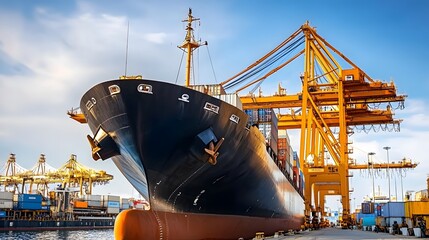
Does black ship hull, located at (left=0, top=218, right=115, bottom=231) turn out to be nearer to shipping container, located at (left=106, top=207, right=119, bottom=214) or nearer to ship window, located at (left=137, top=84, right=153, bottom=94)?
shipping container, located at (left=106, top=207, right=119, bottom=214)

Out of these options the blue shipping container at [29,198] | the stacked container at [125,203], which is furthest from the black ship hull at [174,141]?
the stacked container at [125,203]

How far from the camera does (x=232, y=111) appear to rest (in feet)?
45.8

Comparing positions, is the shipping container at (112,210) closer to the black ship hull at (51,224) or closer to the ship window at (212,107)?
the black ship hull at (51,224)

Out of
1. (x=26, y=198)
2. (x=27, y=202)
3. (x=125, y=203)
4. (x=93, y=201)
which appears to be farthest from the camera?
(x=125, y=203)

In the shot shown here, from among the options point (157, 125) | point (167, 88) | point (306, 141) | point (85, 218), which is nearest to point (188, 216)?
point (157, 125)

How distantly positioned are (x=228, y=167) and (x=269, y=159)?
466 cm

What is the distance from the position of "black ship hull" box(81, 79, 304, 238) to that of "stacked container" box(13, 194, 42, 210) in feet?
151

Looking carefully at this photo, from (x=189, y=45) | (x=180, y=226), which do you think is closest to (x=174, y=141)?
(x=180, y=226)

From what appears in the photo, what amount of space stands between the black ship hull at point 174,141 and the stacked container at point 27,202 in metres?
46.1

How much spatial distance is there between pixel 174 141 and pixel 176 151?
0.36 m

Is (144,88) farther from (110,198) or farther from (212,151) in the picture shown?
(110,198)

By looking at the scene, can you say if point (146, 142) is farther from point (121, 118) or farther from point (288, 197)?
point (288, 197)

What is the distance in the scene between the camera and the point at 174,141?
12711 millimetres

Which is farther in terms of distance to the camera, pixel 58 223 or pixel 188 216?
pixel 58 223
